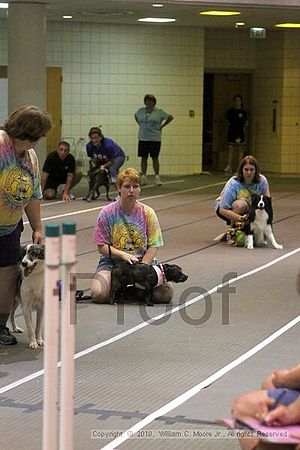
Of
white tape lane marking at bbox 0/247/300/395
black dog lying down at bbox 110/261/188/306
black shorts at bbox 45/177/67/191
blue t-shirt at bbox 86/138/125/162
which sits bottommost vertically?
white tape lane marking at bbox 0/247/300/395

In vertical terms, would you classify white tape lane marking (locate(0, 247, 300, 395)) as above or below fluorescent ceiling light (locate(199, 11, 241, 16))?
below

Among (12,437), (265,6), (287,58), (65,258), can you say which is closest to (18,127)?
(12,437)

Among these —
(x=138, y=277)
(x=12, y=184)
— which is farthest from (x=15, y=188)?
(x=138, y=277)

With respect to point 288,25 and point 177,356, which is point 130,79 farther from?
point 177,356

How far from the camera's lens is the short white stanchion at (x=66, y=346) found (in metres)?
3.58

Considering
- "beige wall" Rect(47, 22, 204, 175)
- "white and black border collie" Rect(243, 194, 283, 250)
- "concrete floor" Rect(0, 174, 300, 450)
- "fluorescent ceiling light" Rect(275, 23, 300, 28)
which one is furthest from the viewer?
"beige wall" Rect(47, 22, 204, 175)

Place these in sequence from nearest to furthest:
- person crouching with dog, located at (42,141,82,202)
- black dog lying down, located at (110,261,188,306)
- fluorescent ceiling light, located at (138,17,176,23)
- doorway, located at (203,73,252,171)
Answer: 1. black dog lying down, located at (110,261,188,306)
2. person crouching with dog, located at (42,141,82,202)
3. fluorescent ceiling light, located at (138,17,176,23)
4. doorway, located at (203,73,252,171)

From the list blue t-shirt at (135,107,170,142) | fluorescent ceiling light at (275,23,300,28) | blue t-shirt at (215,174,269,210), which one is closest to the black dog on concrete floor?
blue t-shirt at (135,107,170,142)

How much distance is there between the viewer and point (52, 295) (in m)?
3.64

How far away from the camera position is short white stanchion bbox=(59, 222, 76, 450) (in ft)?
11.7

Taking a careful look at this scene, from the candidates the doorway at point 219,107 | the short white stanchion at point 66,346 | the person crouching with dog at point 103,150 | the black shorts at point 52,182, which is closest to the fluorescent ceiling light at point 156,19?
the person crouching with dog at point 103,150

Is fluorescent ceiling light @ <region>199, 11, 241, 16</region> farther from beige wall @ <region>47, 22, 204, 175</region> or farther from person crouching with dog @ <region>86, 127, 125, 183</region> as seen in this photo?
beige wall @ <region>47, 22, 204, 175</region>

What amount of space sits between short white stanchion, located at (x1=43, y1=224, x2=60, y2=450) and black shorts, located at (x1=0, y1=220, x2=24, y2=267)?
3.10 metres

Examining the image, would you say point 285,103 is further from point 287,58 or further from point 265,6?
point 265,6
